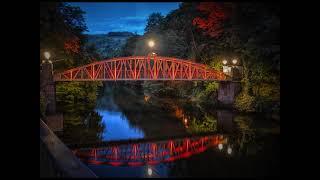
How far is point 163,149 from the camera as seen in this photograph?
15.7 meters

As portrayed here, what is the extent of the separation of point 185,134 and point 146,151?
4.14 meters

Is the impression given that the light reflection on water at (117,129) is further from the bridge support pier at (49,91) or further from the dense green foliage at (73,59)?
the dense green foliage at (73,59)

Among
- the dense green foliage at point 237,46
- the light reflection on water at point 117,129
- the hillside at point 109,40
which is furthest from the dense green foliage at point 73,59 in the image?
the hillside at point 109,40

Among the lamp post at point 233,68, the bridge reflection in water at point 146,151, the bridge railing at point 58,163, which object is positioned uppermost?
the lamp post at point 233,68

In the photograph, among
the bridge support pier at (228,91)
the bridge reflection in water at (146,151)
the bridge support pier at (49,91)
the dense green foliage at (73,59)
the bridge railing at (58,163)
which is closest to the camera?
the bridge railing at (58,163)

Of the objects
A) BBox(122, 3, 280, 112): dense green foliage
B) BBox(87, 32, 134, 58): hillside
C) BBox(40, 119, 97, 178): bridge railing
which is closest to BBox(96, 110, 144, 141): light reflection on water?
BBox(122, 3, 280, 112): dense green foliage

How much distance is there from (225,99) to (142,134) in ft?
33.2

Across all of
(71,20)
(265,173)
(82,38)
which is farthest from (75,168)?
(82,38)

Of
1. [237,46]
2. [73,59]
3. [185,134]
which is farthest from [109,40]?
[185,134]

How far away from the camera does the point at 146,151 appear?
50.2 feet

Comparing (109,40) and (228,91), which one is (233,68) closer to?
(228,91)

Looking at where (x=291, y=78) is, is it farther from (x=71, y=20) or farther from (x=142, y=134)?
(x=71, y=20)

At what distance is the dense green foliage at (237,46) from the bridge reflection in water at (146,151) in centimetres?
428

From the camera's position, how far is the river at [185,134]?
12586 millimetres
